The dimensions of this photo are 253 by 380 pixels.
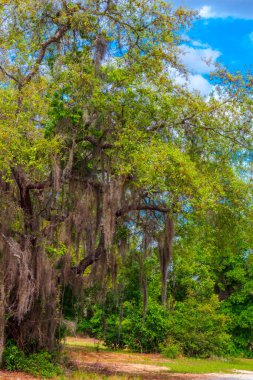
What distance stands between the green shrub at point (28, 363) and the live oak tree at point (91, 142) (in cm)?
41

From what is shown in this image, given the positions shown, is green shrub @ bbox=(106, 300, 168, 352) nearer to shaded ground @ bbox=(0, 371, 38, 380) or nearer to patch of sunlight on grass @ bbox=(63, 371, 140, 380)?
patch of sunlight on grass @ bbox=(63, 371, 140, 380)

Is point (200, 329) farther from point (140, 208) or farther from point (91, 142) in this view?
point (91, 142)

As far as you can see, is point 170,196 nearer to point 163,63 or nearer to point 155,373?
point 163,63

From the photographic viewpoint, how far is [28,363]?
14.2 meters

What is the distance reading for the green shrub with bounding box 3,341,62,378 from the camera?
550 inches

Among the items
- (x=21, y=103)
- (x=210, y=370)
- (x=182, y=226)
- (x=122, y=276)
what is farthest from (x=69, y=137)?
(x=210, y=370)

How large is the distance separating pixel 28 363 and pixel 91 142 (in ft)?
19.4

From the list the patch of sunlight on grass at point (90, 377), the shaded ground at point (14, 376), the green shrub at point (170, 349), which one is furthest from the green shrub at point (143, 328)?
the shaded ground at point (14, 376)

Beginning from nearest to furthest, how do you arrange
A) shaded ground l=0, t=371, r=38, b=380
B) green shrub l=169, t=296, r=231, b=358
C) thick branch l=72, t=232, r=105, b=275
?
shaded ground l=0, t=371, r=38, b=380, thick branch l=72, t=232, r=105, b=275, green shrub l=169, t=296, r=231, b=358

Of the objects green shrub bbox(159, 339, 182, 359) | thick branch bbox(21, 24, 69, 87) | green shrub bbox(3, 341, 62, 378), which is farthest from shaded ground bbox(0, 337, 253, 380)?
thick branch bbox(21, 24, 69, 87)

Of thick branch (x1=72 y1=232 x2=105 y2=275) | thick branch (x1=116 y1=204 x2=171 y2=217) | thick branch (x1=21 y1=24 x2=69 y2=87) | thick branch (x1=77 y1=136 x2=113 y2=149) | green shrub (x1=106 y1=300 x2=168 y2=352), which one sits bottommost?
green shrub (x1=106 y1=300 x2=168 y2=352)

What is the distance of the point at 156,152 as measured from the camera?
539 inches

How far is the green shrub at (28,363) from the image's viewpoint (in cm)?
1397

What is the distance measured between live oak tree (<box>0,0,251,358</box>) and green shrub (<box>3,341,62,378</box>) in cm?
41
